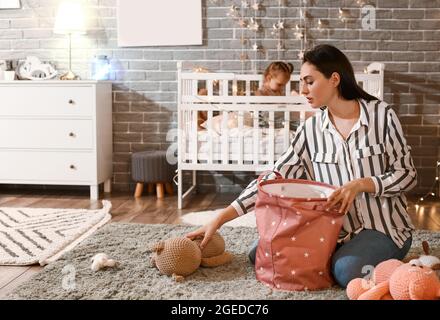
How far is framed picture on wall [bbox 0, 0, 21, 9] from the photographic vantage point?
385 centimetres

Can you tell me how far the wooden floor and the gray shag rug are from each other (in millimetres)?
599

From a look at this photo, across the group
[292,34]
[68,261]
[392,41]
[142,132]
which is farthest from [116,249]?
[392,41]

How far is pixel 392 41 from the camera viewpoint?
367 cm

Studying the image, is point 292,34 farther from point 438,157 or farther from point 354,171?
point 354,171

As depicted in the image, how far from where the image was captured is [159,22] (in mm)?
3762

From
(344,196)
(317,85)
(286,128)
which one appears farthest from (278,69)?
(344,196)

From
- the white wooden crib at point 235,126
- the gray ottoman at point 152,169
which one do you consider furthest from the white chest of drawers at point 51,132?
the white wooden crib at point 235,126

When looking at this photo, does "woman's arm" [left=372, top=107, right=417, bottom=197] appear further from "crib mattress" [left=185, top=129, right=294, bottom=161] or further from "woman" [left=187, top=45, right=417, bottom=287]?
"crib mattress" [left=185, top=129, right=294, bottom=161]

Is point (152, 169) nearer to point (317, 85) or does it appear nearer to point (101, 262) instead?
point (101, 262)

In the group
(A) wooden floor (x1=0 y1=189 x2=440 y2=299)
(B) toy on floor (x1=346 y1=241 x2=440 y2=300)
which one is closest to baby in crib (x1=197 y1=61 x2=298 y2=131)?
(A) wooden floor (x1=0 y1=189 x2=440 y2=299)

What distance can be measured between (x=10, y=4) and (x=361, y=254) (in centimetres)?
306

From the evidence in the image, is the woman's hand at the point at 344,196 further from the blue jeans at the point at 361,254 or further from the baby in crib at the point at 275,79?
the baby in crib at the point at 275,79

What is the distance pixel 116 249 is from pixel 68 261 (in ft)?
0.72

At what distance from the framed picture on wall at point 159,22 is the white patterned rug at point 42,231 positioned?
1.11 m
